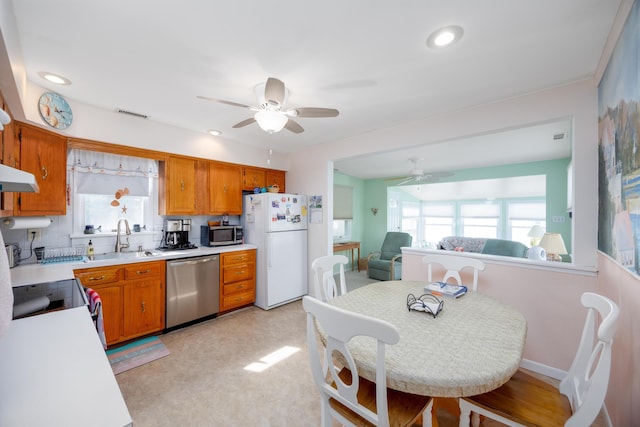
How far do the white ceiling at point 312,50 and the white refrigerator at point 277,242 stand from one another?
57.4 inches

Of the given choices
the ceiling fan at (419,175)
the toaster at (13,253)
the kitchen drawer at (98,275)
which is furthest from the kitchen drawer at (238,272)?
the ceiling fan at (419,175)

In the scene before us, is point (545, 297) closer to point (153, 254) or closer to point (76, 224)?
point (153, 254)

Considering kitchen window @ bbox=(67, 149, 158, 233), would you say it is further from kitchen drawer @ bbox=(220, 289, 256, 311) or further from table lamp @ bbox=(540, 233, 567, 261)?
table lamp @ bbox=(540, 233, 567, 261)

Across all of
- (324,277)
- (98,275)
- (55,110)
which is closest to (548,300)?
(324,277)

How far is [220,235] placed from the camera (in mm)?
3539

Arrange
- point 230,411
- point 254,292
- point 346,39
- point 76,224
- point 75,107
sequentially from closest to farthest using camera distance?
point 346,39 → point 230,411 → point 75,107 → point 76,224 → point 254,292

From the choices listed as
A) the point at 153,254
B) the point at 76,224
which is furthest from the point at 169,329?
the point at 76,224

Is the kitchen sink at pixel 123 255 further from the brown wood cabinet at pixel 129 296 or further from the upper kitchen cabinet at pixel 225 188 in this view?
the upper kitchen cabinet at pixel 225 188

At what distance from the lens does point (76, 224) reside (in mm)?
2773

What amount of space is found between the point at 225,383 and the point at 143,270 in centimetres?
Answer: 149

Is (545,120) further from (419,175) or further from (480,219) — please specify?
(480,219)

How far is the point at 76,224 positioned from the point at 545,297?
4.71m

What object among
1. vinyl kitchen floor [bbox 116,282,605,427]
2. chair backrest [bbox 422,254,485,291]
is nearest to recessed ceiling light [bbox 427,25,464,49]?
chair backrest [bbox 422,254,485,291]

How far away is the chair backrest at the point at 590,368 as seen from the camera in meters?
0.93
